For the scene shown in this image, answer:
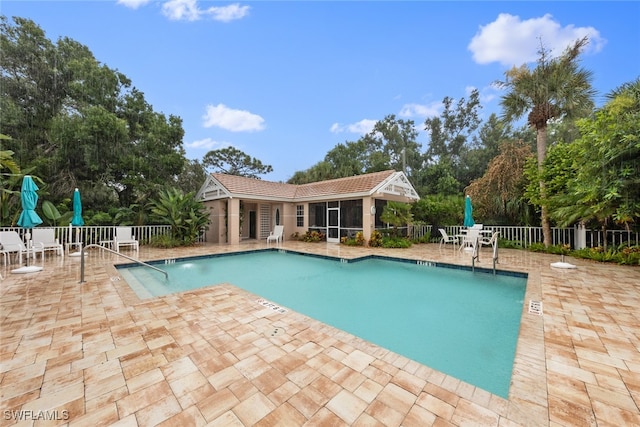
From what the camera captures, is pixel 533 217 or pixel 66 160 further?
pixel 66 160

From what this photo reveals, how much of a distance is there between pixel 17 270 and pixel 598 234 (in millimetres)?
18294

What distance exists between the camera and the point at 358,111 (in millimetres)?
26234

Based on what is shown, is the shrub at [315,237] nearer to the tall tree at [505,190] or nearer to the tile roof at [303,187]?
the tile roof at [303,187]

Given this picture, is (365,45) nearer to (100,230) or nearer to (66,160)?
(100,230)

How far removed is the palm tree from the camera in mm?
9594

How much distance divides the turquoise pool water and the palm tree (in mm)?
7008

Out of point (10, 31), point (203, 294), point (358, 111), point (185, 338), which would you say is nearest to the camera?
point (185, 338)

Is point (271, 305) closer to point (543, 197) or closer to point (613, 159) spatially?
point (613, 159)

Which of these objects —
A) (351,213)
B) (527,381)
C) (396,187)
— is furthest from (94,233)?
(527,381)

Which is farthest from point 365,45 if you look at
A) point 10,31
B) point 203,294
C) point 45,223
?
point 10,31

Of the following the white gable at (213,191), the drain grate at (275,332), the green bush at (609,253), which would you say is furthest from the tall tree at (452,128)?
the drain grate at (275,332)

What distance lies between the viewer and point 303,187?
17.1 m

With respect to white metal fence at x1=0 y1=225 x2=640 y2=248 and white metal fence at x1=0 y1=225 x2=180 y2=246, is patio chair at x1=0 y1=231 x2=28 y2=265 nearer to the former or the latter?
white metal fence at x1=0 y1=225 x2=640 y2=248

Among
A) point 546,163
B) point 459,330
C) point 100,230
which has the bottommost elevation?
point 459,330
